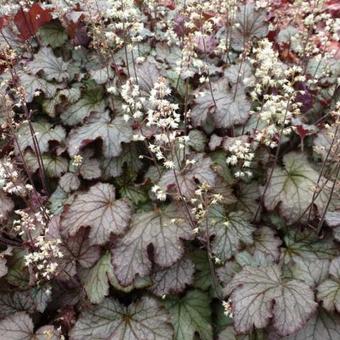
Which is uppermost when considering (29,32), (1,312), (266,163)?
(29,32)

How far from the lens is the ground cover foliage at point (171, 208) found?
2652mm

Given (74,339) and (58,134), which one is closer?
(74,339)

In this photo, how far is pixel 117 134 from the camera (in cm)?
332

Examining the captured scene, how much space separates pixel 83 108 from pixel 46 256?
5.01ft

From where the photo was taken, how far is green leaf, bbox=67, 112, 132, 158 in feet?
10.8

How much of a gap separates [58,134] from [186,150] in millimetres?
1033

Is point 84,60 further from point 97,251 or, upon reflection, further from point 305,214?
point 305,214

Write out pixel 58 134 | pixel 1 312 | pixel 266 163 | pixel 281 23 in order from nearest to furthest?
pixel 1 312
pixel 266 163
pixel 58 134
pixel 281 23

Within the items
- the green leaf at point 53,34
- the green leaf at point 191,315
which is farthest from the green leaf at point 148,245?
the green leaf at point 53,34

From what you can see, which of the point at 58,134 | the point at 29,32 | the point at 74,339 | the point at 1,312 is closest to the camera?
the point at 74,339

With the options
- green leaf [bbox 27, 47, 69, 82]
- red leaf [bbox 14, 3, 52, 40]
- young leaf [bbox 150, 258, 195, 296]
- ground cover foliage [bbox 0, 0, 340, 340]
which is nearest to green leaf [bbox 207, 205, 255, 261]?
ground cover foliage [bbox 0, 0, 340, 340]

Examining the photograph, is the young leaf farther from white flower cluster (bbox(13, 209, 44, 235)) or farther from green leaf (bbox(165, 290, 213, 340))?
white flower cluster (bbox(13, 209, 44, 235))

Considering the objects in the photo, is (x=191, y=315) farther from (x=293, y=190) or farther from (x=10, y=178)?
(x=10, y=178)

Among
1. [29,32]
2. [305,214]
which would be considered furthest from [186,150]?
[29,32]
